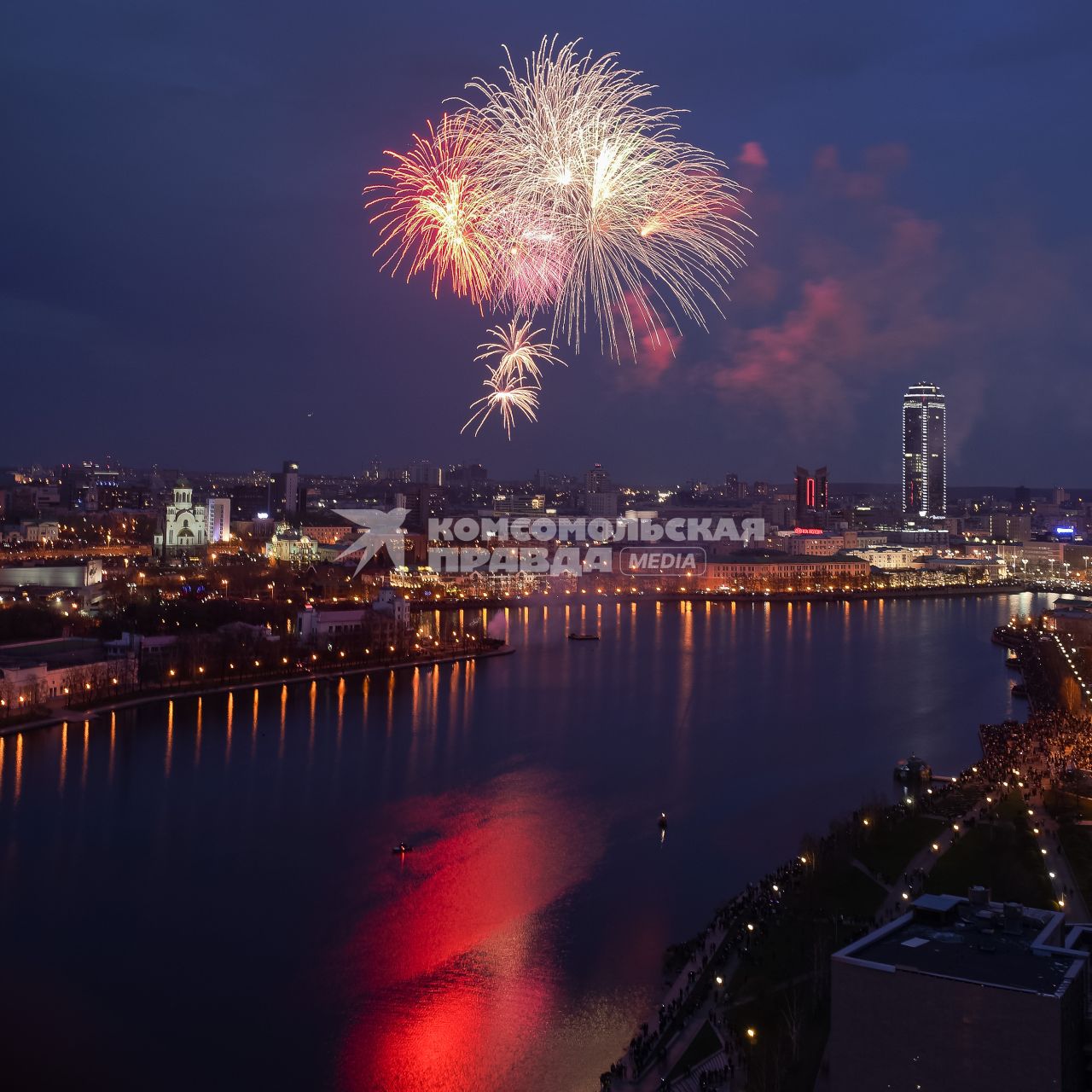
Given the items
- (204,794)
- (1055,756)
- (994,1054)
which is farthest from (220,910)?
(1055,756)

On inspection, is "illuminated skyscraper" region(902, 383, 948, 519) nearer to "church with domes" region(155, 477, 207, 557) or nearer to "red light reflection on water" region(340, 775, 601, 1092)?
"church with domes" region(155, 477, 207, 557)

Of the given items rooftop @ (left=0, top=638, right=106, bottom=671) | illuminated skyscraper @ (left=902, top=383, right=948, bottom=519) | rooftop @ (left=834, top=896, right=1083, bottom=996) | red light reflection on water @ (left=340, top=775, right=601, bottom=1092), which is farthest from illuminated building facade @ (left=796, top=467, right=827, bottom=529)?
rooftop @ (left=834, top=896, right=1083, bottom=996)

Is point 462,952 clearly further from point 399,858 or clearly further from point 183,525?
point 183,525

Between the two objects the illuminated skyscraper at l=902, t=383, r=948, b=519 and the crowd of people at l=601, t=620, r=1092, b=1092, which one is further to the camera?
the illuminated skyscraper at l=902, t=383, r=948, b=519

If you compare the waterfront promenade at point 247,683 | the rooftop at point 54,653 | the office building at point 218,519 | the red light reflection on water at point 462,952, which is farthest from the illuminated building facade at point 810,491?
the red light reflection on water at point 462,952

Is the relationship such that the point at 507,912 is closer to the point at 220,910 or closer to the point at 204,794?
the point at 220,910

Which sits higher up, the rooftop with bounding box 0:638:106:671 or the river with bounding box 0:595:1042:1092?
the rooftop with bounding box 0:638:106:671

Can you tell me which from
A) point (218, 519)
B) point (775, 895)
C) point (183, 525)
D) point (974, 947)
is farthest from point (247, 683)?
point (218, 519)
